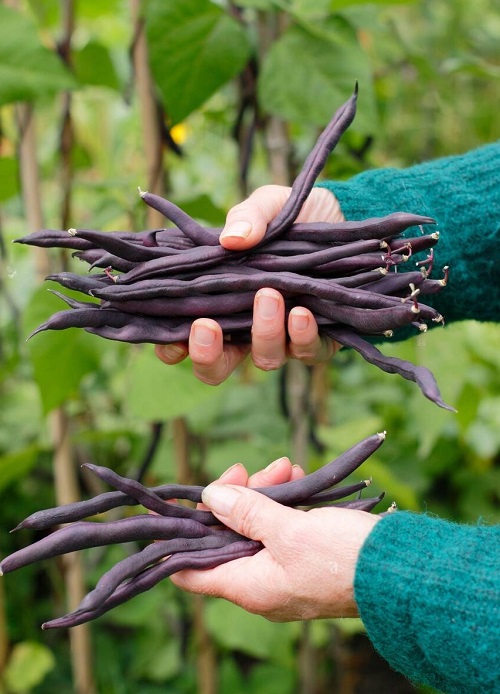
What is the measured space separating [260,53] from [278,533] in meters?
0.74

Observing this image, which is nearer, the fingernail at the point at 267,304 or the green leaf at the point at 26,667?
the fingernail at the point at 267,304

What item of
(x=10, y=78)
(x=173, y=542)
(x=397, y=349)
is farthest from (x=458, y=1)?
(x=173, y=542)

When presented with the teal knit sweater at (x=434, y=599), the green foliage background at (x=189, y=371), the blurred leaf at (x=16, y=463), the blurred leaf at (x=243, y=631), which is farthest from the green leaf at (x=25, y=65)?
the blurred leaf at (x=243, y=631)

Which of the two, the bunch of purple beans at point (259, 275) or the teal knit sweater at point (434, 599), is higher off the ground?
the bunch of purple beans at point (259, 275)

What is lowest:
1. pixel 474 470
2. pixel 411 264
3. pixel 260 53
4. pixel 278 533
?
pixel 474 470

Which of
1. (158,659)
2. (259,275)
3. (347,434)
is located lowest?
(158,659)

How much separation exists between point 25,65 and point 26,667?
2.85ft

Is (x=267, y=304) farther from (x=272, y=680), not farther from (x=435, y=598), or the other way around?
(x=272, y=680)

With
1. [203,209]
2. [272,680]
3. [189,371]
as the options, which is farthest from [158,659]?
[203,209]

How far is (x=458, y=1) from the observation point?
2428mm

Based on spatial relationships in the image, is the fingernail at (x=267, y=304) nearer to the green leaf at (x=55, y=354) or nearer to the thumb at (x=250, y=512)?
the thumb at (x=250, y=512)

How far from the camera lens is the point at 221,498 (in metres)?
0.71

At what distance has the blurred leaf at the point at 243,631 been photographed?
4.03 ft

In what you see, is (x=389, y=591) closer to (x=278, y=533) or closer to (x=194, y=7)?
(x=278, y=533)
